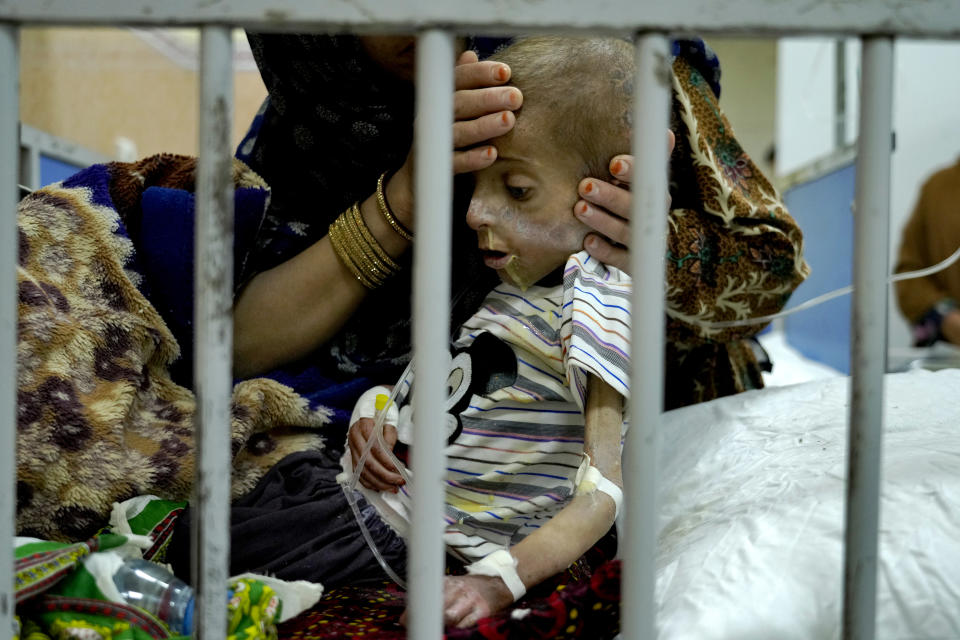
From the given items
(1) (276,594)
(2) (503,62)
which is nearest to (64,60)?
(2) (503,62)

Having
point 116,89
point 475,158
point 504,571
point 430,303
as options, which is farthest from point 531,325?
point 116,89

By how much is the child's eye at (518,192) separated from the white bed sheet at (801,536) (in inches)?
14.9

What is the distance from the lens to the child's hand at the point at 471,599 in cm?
61

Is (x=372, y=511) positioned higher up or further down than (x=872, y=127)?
further down

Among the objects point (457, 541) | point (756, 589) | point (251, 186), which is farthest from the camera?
point (251, 186)

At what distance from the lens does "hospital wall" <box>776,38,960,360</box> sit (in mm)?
3303

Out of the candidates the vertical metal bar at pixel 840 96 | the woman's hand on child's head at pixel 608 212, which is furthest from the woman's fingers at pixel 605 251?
the vertical metal bar at pixel 840 96

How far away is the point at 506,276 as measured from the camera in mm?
900

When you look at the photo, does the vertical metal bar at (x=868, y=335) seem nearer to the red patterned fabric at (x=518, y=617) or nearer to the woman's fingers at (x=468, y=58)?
the red patterned fabric at (x=518, y=617)

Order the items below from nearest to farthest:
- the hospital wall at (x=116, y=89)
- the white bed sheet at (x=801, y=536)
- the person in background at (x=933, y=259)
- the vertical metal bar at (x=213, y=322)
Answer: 1. the vertical metal bar at (x=213, y=322)
2. the white bed sheet at (x=801, y=536)
3. the person in background at (x=933, y=259)
4. the hospital wall at (x=116, y=89)

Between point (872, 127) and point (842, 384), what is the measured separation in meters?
0.68

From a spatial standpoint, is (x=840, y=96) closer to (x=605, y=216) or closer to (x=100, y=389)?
(x=605, y=216)

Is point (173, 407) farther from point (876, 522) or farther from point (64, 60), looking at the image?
point (64, 60)

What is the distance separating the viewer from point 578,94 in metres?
0.85
